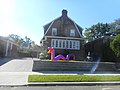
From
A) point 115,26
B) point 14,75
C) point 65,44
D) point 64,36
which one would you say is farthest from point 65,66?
point 115,26

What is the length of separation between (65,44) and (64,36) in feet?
5.05

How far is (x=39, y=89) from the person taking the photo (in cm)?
978

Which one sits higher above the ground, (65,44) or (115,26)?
(115,26)

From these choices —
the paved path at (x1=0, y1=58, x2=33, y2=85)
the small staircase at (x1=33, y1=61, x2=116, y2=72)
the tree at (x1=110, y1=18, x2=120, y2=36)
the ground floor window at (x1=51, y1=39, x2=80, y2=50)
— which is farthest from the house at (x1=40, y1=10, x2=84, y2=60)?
the tree at (x1=110, y1=18, x2=120, y2=36)

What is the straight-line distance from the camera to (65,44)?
1470 inches

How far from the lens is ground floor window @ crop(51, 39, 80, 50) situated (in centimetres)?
3684

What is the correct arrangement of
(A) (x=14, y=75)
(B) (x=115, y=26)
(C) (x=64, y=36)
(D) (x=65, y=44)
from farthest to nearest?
(B) (x=115, y=26), (C) (x=64, y=36), (D) (x=65, y=44), (A) (x=14, y=75)

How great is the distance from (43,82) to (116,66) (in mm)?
10751

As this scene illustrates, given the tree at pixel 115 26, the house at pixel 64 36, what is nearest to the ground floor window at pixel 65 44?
the house at pixel 64 36

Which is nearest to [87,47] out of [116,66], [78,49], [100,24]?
[78,49]

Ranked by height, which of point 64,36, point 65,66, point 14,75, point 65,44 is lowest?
point 14,75

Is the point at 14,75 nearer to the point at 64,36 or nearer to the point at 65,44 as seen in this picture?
the point at 65,44

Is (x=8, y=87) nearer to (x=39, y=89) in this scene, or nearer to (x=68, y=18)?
(x=39, y=89)

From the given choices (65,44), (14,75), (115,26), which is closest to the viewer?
(14,75)
